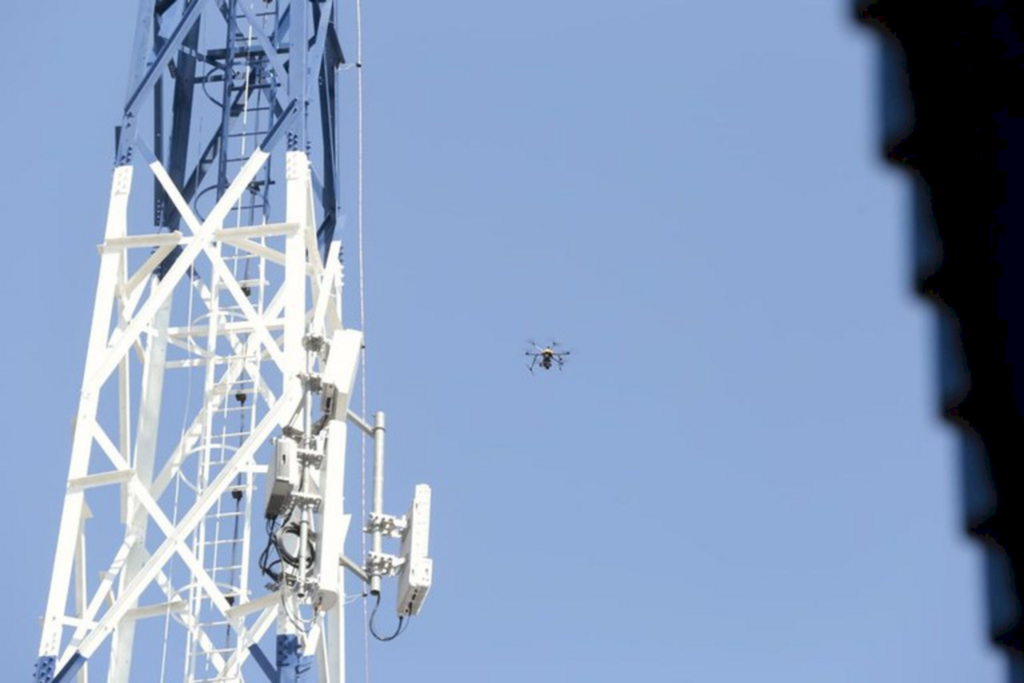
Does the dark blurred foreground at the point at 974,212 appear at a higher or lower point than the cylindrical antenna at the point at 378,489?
lower

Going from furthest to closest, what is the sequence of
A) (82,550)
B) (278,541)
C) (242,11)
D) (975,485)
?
1. (242,11)
2. (82,550)
3. (278,541)
4. (975,485)

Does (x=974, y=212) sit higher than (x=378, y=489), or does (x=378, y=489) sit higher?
(x=378, y=489)

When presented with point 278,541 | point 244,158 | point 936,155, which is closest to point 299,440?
point 278,541

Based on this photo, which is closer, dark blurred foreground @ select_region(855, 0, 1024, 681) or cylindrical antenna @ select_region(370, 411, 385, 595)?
dark blurred foreground @ select_region(855, 0, 1024, 681)

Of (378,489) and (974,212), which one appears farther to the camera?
(378,489)

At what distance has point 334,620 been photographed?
31953 millimetres

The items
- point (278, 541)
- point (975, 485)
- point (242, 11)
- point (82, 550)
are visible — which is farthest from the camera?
point (242, 11)

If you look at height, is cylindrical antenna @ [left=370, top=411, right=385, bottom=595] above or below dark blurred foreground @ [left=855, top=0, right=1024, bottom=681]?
above

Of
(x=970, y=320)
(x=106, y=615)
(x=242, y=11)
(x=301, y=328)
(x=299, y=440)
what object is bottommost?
(x=970, y=320)

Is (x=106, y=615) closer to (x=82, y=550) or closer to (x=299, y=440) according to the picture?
(x=82, y=550)

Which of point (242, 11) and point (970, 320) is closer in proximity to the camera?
point (970, 320)

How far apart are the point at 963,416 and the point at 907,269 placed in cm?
73

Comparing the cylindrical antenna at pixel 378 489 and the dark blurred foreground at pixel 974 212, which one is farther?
the cylindrical antenna at pixel 378 489

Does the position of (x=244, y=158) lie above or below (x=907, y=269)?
above
